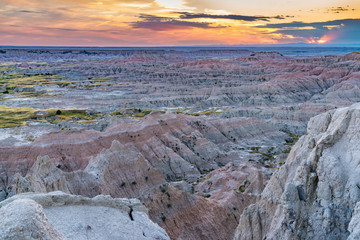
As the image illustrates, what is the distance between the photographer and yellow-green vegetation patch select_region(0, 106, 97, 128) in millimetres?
80812

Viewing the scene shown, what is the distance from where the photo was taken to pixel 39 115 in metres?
88.4

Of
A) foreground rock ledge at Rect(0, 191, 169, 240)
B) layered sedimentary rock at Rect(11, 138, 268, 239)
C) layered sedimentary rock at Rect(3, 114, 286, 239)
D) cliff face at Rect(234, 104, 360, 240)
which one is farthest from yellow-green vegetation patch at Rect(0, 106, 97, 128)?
cliff face at Rect(234, 104, 360, 240)

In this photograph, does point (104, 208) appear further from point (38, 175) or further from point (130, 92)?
point (130, 92)

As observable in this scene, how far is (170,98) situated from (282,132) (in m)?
53.2

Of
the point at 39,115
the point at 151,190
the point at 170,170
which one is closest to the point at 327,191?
the point at 151,190

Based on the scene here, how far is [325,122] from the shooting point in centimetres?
2009

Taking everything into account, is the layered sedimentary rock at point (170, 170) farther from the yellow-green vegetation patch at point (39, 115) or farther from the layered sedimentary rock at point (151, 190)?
the yellow-green vegetation patch at point (39, 115)

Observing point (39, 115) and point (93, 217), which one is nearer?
point (93, 217)

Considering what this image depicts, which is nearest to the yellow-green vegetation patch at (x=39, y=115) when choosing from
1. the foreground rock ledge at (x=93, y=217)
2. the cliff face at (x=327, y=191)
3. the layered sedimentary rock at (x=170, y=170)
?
the layered sedimentary rock at (x=170, y=170)

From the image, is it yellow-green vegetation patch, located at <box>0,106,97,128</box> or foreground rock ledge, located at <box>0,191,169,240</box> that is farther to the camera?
yellow-green vegetation patch, located at <box>0,106,97,128</box>

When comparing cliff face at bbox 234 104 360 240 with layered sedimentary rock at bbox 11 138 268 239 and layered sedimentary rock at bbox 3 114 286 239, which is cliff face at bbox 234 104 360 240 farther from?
layered sedimentary rock at bbox 3 114 286 239

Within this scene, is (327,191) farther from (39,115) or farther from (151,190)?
(39,115)

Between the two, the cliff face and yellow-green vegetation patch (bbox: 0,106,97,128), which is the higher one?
the cliff face

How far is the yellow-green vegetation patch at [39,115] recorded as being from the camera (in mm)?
80812
